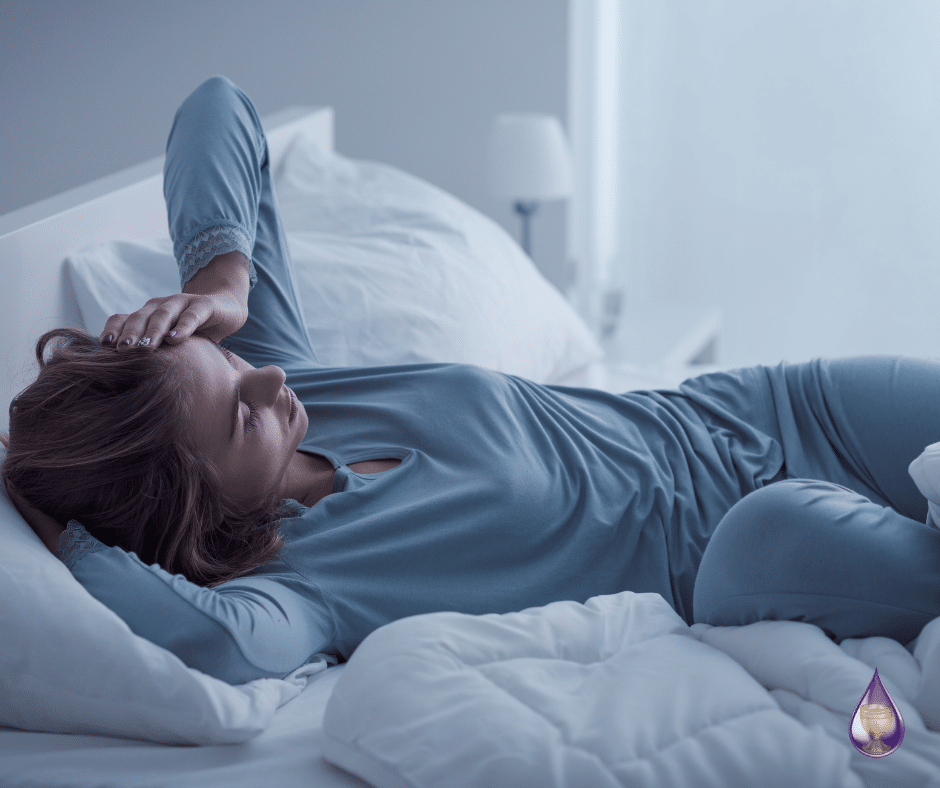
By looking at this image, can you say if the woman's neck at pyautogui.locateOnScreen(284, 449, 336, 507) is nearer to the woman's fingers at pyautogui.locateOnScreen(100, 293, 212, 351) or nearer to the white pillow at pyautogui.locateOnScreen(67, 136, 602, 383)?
the woman's fingers at pyautogui.locateOnScreen(100, 293, 212, 351)

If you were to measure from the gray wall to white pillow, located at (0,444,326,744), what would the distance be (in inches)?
62.2

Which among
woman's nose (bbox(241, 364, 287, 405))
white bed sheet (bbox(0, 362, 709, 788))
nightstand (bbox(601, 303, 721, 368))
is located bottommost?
nightstand (bbox(601, 303, 721, 368))

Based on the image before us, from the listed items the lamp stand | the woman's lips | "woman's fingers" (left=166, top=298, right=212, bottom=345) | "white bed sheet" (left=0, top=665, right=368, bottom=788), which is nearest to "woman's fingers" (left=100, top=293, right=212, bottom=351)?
"woman's fingers" (left=166, top=298, right=212, bottom=345)

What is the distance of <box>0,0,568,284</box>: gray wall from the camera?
81.8 inches

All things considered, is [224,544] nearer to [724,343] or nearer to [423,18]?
[423,18]

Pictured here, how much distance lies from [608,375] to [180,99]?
1.35 m

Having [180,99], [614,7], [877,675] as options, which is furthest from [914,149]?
[877,675]

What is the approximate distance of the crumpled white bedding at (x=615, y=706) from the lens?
0.50 meters

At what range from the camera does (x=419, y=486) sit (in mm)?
868

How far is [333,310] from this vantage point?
1.28m

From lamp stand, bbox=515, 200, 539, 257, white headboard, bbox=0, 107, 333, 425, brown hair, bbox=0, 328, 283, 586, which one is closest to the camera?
brown hair, bbox=0, 328, 283, 586

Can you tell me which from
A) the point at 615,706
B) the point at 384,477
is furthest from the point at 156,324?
the point at 615,706

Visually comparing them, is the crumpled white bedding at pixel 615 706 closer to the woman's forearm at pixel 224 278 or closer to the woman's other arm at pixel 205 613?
the woman's other arm at pixel 205 613

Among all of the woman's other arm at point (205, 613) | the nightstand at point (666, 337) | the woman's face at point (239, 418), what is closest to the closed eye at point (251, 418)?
the woman's face at point (239, 418)
